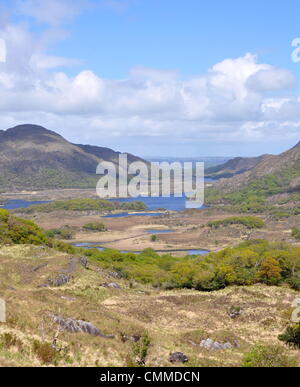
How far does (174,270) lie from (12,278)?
29055mm

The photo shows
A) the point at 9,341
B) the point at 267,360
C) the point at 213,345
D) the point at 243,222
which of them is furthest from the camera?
the point at 243,222

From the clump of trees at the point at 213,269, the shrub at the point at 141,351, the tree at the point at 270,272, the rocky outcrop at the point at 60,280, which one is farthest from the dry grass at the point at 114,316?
the tree at the point at 270,272

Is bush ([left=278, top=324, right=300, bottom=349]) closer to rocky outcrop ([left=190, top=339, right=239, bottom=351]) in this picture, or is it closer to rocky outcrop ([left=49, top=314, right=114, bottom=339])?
rocky outcrop ([left=190, top=339, right=239, bottom=351])

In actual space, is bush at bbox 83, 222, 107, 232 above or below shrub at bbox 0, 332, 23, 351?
below

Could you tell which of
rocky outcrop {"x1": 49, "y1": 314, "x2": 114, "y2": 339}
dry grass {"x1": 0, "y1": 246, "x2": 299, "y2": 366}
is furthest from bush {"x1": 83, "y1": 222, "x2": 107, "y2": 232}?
rocky outcrop {"x1": 49, "y1": 314, "x2": 114, "y2": 339}

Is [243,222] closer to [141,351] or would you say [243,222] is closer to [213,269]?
[213,269]

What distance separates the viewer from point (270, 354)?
26547mm

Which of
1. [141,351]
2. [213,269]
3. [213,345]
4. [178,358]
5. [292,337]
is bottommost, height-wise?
[213,269]

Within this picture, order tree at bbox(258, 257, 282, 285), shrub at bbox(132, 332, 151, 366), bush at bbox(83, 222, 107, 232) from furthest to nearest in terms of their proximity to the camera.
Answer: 1. bush at bbox(83, 222, 107, 232)
2. tree at bbox(258, 257, 282, 285)
3. shrub at bbox(132, 332, 151, 366)

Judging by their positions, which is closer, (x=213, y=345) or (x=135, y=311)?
(x=213, y=345)

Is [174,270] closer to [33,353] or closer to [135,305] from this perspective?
[135,305]

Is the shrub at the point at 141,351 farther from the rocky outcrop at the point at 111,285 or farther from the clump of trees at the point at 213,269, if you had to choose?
the clump of trees at the point at 213,269

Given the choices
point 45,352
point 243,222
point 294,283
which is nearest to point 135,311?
point 45,352
